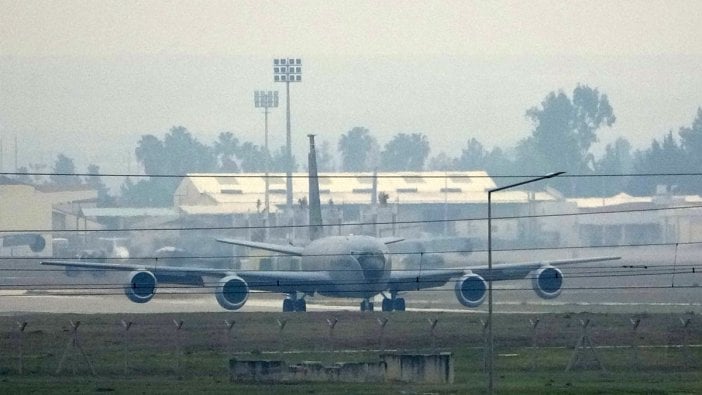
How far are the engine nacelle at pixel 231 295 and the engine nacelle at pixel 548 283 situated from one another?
15.2 m

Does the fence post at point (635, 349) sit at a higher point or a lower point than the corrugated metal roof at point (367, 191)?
lower

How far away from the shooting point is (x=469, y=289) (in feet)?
283

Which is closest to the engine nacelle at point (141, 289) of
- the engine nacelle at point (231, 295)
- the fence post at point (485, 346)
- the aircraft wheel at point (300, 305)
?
the engine nacelle at point (231, 295)

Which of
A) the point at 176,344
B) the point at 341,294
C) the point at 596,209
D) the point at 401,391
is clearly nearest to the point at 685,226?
the point at 596,209

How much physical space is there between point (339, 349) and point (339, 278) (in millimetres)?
17615

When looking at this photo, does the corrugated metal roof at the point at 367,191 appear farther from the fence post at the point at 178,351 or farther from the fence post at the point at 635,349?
the fence post at the point at 178,351

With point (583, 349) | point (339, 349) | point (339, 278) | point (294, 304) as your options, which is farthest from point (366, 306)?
point (583, 349)

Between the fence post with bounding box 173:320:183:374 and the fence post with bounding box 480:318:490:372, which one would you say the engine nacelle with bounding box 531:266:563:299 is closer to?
the fence post with bounding box 480:318:490:372

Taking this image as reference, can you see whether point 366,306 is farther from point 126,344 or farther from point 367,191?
point 367,191

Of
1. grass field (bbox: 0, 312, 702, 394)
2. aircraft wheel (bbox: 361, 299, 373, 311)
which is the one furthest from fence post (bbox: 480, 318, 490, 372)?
aircraft wheel (bbox: 361, 299, 373, 311)

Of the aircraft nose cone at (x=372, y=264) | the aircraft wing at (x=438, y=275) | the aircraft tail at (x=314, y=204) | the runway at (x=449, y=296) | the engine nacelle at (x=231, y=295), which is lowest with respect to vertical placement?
the runway at (x=449, y=296)

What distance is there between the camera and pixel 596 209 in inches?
5207

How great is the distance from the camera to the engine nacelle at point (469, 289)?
283ft

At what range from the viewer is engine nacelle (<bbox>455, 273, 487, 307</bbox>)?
86.3m
